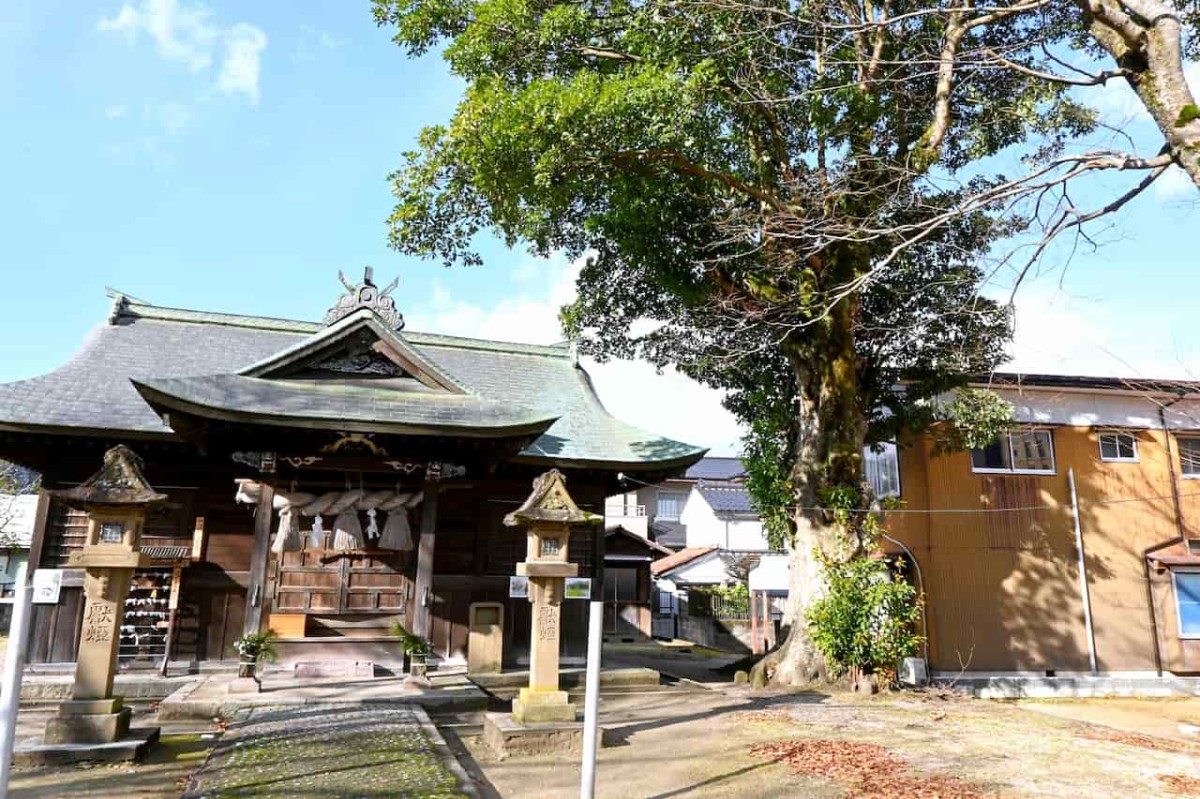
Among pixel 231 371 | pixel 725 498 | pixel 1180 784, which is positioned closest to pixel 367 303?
pixel 231 371

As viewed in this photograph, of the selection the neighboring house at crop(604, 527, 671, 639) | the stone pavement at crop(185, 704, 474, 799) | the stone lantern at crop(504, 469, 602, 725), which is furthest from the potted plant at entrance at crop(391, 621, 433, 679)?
Result: the neighboring house at crop(604, 527, 671, 639)

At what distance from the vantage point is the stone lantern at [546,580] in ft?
27.7

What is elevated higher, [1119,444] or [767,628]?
[1119,444]

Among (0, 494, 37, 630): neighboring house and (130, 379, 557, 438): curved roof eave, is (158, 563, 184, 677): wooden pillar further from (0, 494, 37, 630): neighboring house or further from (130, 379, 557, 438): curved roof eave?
(0, 494, 37, 630): neighboring house

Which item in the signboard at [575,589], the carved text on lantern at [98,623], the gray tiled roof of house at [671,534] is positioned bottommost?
the carved text on lantern at [98,623]

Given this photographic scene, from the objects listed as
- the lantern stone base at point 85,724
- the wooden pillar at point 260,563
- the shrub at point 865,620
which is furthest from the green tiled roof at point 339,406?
the shrub at point 865,620

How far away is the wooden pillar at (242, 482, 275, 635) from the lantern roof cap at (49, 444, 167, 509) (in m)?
2.96

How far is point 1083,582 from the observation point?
17750mm

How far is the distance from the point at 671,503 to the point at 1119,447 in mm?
28507

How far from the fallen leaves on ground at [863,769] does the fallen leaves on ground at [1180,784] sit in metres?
2.00

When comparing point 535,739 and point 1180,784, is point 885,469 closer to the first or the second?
point 1180,784

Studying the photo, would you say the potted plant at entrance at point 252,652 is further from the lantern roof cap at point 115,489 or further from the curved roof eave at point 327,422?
the lantern roof cap at point 115,489

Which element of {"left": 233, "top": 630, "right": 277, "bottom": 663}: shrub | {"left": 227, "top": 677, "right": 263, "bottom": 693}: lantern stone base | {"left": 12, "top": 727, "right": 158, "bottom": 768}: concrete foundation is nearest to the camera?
{"left": 12, "top": 727, "right": 158, "bottom": 768}: concrete foundation

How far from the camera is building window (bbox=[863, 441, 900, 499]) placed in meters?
17.8
